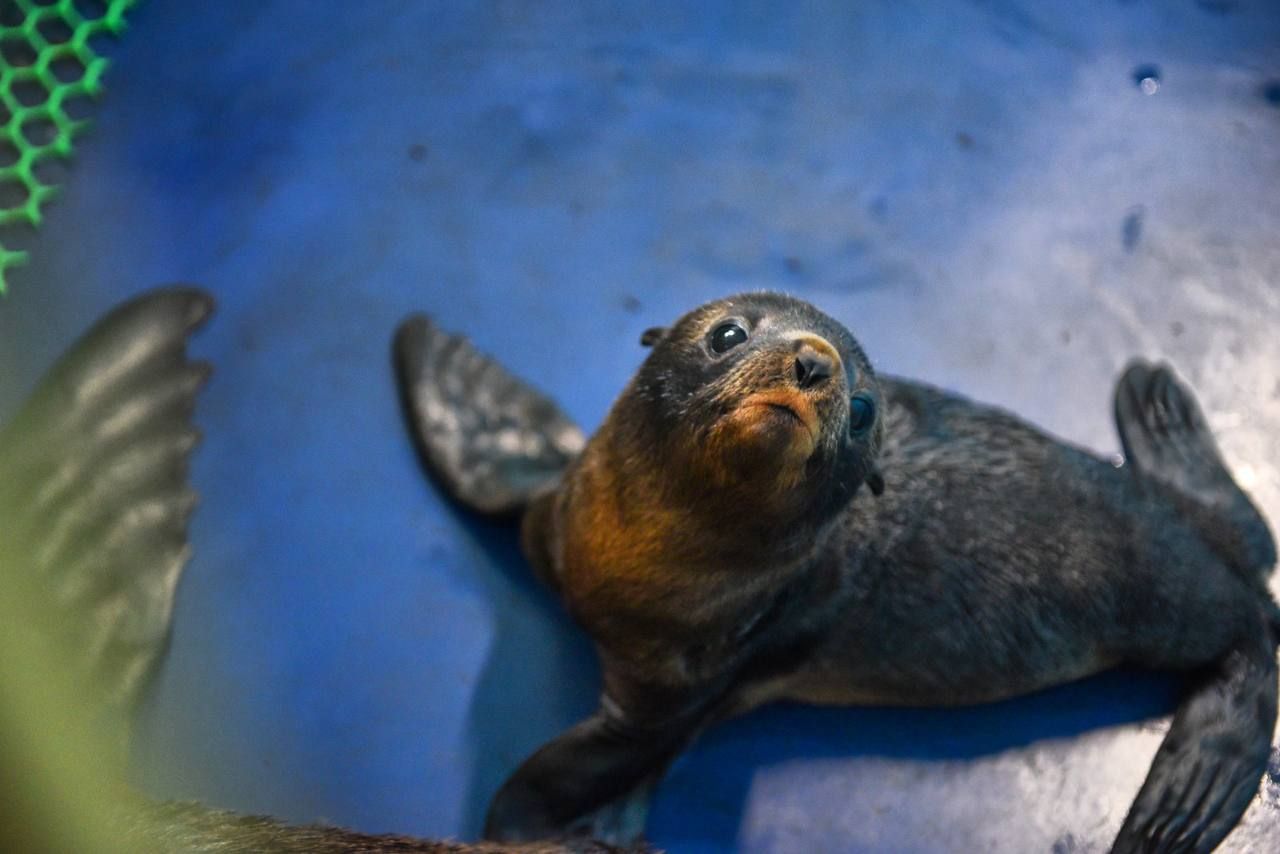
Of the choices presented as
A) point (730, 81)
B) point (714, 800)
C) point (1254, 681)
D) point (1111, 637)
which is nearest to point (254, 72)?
point (730, 81)

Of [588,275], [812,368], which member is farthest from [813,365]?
[588,275]

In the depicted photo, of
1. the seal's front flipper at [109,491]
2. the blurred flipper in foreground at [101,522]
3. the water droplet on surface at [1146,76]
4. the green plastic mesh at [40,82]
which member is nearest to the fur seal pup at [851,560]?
the blurred flipper in foreground at [101,522]

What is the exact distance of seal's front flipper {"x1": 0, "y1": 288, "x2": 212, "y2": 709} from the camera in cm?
338

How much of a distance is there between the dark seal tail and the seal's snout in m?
1.65

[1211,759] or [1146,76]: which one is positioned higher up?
[1146,76]

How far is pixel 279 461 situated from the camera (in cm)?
381

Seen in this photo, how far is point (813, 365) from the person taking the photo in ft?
7.66

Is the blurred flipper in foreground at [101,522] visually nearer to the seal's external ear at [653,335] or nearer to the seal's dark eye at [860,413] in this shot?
the seal's dark eye at [860,413]

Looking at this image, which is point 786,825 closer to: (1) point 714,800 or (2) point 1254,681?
(1) point 714,800

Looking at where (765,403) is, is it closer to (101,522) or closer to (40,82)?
(101,522)

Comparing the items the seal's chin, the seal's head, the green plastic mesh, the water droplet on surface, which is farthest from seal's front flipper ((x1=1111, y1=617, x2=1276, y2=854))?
the green plastic mesh

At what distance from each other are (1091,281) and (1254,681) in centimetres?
152

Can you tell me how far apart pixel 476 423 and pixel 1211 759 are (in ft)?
7.57

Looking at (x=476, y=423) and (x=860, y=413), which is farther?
(x=476, y=423)
